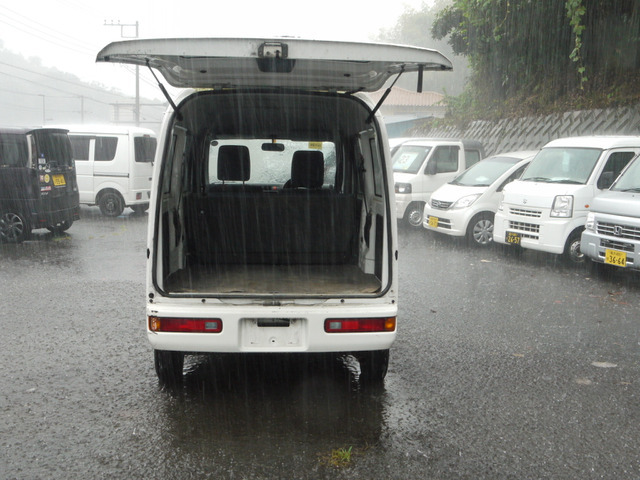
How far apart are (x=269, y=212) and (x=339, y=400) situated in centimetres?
182

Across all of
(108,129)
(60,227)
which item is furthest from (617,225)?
(108,129)

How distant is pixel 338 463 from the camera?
3.35 m

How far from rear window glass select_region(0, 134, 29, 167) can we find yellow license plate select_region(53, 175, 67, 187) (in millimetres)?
628

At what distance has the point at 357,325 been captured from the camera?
3850 millimetres

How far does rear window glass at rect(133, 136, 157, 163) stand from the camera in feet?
47.1

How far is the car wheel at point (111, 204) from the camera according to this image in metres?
→ 14.6

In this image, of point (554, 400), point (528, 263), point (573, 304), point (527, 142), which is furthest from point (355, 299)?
point (527, 142)

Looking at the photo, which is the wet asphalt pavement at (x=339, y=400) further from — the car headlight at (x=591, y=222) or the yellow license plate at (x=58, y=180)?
the yellow license plate at (x=58, y=180)

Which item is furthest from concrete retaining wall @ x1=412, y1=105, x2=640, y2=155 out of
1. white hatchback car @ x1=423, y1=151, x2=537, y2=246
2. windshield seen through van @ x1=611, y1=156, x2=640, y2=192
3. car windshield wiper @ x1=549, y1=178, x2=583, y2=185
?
windshield seen through van @ x1=611, y1=156, x2=640, y2=192

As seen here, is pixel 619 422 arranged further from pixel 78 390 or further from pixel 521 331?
pixel 78 390

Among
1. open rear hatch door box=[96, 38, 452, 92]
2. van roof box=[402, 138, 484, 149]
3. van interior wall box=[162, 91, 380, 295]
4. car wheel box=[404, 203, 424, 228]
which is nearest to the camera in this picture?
open rear hatch door box=[96, 38, 452, 92]

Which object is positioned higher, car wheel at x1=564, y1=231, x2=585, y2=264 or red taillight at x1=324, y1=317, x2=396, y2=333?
red taillight at x1=324, y1=317, x2=396, y2=333

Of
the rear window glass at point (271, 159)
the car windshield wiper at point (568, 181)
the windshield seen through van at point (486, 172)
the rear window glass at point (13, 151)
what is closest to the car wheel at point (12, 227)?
the rear window glass at point (13, 151)

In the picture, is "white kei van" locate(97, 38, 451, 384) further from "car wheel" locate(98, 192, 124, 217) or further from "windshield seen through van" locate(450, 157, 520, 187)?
"car wheel" locate(98, 192, 124, 217)
